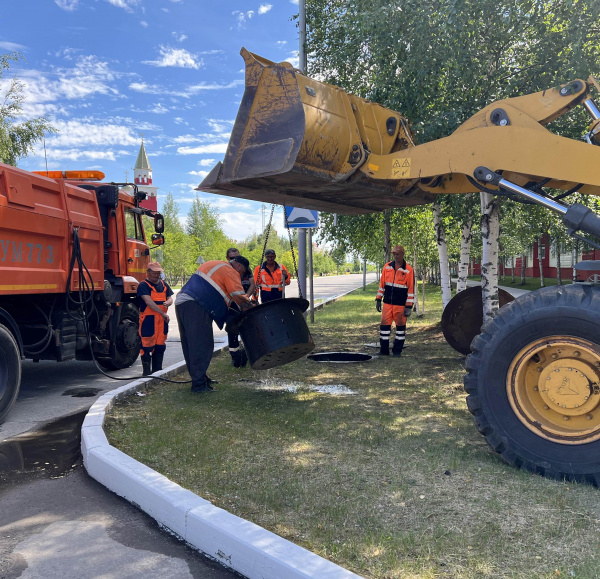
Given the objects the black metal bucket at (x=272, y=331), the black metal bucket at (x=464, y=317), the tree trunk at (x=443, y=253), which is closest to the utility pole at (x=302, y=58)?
the tree trunk at (x=443, y=253)

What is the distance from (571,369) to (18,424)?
197 inches

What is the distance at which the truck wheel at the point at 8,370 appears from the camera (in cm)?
540

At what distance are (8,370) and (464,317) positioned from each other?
6186 mm

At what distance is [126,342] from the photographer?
806 cm

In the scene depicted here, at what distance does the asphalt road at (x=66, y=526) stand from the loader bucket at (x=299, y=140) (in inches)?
106

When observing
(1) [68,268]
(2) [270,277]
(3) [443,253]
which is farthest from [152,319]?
(3) [443,253]

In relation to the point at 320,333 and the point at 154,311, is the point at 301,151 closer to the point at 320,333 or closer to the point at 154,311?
the point at 154,311

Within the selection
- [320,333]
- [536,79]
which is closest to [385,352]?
[320,333]

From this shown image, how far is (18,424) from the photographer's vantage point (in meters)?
5.45

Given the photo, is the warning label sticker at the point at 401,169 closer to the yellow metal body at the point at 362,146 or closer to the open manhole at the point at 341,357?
the yellow metal body at the point at 362,146

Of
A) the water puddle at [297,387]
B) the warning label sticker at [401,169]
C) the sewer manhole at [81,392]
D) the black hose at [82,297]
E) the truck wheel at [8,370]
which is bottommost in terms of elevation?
the sewer manhole at [81,392]

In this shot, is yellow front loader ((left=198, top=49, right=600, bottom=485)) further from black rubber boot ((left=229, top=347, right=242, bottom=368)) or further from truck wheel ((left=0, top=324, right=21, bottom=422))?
black rubber boot ((left=229, top=347, right=242, bottom=368))

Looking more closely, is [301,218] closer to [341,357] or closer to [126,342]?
[341,357]

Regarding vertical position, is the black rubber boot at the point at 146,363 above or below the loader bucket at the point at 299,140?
below
